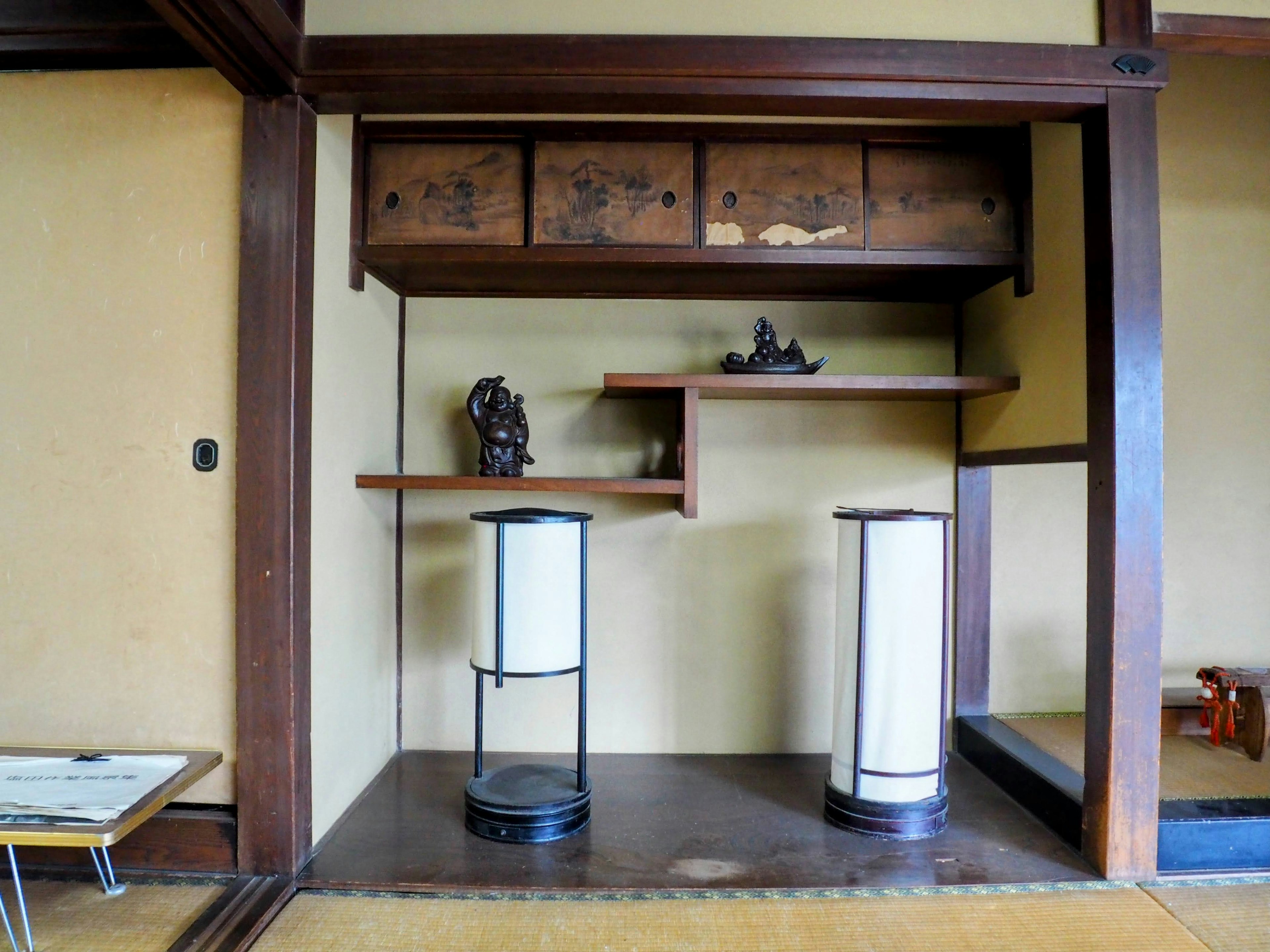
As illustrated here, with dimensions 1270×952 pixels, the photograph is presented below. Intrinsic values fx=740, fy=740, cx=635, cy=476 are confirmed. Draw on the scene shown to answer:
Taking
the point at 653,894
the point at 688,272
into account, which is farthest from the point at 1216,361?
the point at 653,894

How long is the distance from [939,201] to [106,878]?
8.70 ft

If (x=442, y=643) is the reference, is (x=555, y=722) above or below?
below

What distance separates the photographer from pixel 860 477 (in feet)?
7.87

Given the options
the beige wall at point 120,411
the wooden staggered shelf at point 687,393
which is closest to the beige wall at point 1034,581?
the wooden staggered shelf at point 687,393

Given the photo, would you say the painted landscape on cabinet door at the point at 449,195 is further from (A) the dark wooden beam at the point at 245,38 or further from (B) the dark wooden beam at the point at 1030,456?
(B) the dark wooden beam at the point at 1030,456

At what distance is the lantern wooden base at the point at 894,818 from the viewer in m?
1.85

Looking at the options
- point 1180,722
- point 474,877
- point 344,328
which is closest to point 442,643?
point 474,877

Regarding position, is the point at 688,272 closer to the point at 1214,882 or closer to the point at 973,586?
the point at 973,586

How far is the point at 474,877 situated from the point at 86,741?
37.8 inches

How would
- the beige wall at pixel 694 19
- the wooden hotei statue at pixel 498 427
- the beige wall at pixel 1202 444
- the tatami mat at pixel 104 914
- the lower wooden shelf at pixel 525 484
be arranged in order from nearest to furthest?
the tatami mat at pixel 104 914 → the beige wall at pixel 694 19 → the lower wooden shelf at pixel 525 484 → the wooden hotei statue at pixel 498 427 → the beige wall at pixel 1202 444

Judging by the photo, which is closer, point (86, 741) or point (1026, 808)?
point (86, 741)

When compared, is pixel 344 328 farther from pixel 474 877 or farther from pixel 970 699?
pixel 970 699

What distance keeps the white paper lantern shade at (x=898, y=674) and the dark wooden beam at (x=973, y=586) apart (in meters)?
0.56

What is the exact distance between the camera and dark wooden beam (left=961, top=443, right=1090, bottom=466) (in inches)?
71.1
